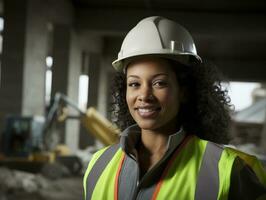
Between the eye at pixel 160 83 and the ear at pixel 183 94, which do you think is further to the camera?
the ear at pixel 183 94

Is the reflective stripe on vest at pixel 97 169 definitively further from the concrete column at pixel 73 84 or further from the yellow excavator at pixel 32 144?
the concrete column at pixel 73 84

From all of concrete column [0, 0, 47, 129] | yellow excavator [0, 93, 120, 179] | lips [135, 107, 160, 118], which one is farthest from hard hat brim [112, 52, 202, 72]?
concrete column [0, 0, 47, 129]

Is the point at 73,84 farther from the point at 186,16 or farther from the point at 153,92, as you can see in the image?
the point at 153,92

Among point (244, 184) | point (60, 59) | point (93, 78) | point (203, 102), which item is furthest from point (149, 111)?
point (93, 78)

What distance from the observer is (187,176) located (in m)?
1.77

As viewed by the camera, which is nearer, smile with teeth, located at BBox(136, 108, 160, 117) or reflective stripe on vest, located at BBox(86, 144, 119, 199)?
smile with teeth, located at BBox(136, 108, 160, 117)

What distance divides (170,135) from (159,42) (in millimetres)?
420

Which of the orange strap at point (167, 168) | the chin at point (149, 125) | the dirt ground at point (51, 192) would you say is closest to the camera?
the orange strap at point (167, 168)

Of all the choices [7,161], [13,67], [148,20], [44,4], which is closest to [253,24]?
[44,4]

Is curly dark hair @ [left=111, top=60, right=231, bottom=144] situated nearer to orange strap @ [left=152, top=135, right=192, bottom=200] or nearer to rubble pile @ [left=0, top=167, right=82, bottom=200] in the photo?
orange strap @ [left=152, top=135, right=192, bottom=200]

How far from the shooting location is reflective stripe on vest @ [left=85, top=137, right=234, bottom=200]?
1.69 m

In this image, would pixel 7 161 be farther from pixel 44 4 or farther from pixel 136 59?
pixel 136 59

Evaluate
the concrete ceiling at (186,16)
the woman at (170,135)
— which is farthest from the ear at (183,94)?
the concrete ceiling at (186,16)

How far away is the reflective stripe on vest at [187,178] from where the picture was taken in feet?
5.54
